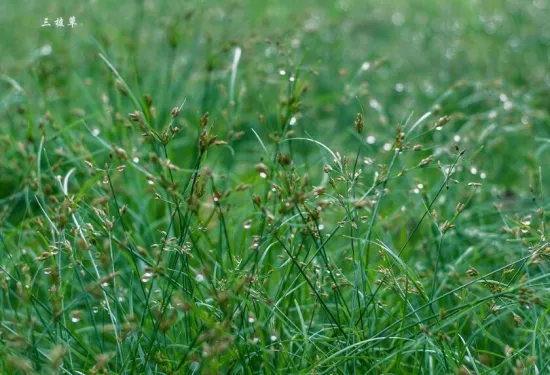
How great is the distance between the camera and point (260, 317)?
1.72 metres

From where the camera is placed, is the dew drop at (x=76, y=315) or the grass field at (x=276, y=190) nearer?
the dew drop at (x=76, y=315)

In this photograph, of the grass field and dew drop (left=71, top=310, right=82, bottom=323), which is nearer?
dew drop (left=71, top=310, right=82, bottom=323)

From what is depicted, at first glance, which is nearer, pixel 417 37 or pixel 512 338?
pixel 512 338

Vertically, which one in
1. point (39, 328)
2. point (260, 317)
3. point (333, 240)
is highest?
point (260, 317)

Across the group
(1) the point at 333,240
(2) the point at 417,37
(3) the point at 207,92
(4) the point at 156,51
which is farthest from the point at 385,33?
(1) the point at 333,240

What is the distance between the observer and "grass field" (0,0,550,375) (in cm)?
157

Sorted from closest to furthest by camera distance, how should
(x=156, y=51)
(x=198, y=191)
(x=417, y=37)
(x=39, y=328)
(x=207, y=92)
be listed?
(x=198, y=191), (x=39, y=328), (x=207, y=92), (x=156, y=51), (x=417, y=37)

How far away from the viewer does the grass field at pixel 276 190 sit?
1567 mm

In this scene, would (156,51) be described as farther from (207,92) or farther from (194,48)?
(207,92)

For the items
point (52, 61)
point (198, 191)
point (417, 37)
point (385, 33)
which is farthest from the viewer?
point (385, 33)

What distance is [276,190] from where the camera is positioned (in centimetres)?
167

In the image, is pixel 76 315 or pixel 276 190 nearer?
pixel 76 315

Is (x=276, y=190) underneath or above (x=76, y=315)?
above

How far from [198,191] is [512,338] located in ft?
3.29
